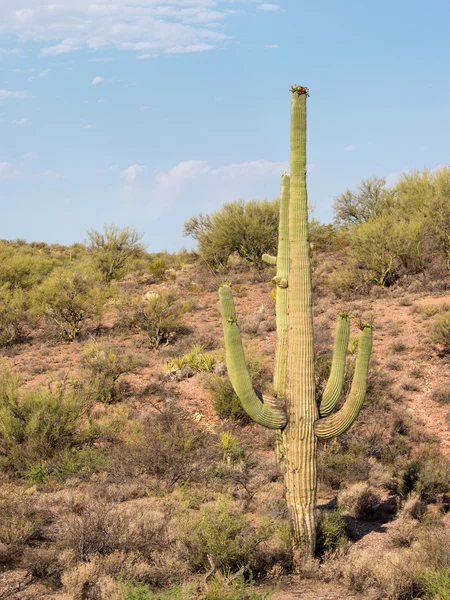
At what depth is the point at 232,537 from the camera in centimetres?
630

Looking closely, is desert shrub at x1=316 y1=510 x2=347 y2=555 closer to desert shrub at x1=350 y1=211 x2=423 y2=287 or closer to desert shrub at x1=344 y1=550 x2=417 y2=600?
desert shrub at x1=344 y1=550 x2=417 y2=600

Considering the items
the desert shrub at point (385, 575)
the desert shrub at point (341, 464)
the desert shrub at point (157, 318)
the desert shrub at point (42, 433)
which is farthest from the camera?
the desert shrub at point (157, 318)

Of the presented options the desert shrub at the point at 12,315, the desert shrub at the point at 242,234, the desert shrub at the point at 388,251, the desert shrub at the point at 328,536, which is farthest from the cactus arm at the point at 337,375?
the desert shrub at the point at 242,234

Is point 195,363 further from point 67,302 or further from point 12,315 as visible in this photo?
point 12,315

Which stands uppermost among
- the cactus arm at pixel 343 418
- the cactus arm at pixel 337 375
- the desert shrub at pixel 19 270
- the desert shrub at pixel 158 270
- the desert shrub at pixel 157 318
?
the desert shrub at pixel 158 270

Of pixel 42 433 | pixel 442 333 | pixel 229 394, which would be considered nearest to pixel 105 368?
pixel 229 394

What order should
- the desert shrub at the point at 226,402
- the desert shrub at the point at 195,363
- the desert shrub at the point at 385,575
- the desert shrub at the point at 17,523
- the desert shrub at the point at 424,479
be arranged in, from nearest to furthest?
the desert shrub at the point at 385,575, the desert shrub at the point at 17,523, the desert shrub at the point at 424,479, the desert shrub at the point at 226,402, the desert shrub at the point at 195,363

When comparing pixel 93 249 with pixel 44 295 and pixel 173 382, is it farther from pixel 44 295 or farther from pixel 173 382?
pixel 173 382

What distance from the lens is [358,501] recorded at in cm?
834

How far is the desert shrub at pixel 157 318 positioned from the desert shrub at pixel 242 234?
10256mm

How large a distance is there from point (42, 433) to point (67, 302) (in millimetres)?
9433

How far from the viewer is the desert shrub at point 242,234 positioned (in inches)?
1112

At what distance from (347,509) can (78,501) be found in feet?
12.8

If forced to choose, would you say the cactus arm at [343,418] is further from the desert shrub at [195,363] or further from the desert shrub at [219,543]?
the desert shrub at [195,363]
